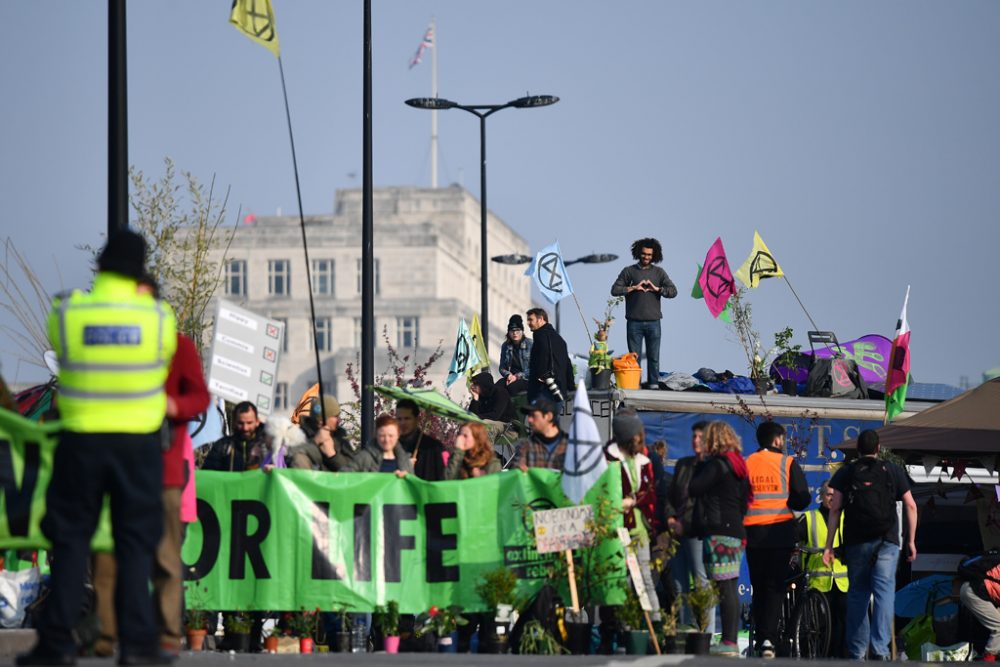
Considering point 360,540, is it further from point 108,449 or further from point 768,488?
point 108,449

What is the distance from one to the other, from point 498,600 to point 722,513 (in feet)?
5.72

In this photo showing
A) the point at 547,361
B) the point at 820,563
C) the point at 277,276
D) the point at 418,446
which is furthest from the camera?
the point at 277,276

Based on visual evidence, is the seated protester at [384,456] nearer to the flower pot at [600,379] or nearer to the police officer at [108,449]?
the police officer at [108,449]

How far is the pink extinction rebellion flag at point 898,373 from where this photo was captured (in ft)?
67.5

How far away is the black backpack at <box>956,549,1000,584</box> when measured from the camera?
662 inches

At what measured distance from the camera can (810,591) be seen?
1602cm

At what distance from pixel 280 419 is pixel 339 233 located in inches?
4442

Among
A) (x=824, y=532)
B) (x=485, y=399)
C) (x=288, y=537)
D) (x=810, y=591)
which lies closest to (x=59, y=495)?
(x=288, y=537)

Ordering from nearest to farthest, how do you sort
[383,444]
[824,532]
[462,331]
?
[383,444] → [824,532] → [462,331]

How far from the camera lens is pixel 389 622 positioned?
574 inches

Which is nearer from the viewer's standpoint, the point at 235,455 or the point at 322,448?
the point at 235,455

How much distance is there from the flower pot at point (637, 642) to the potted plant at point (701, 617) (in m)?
0.33

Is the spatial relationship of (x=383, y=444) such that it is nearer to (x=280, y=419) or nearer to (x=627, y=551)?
(x=280, y=419)

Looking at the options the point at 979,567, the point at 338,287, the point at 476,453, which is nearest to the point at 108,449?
the point at 476,453
